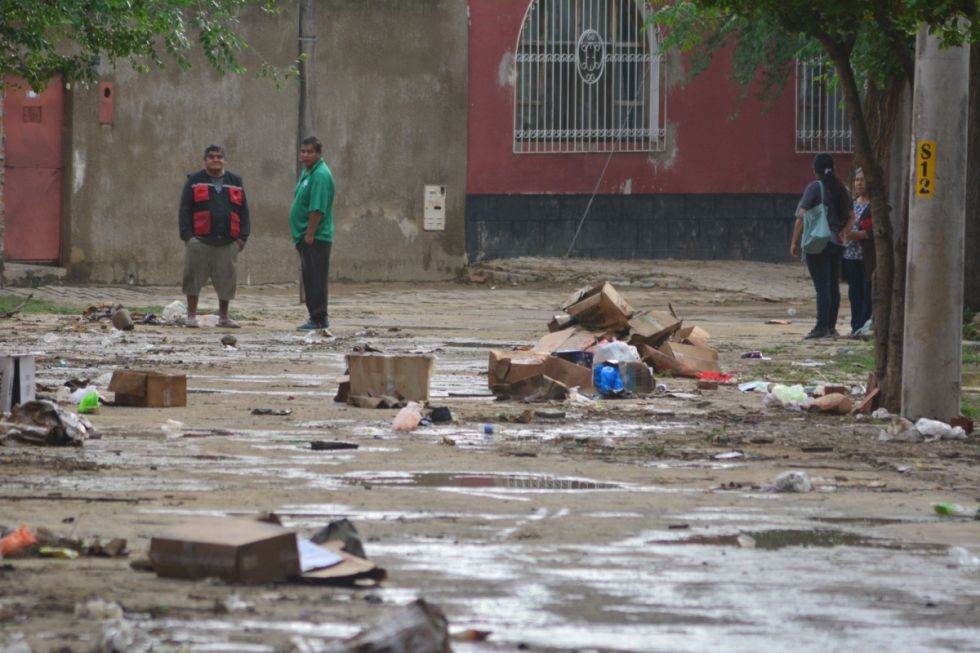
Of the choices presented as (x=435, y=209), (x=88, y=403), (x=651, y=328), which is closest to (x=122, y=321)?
(x=651, y=328)

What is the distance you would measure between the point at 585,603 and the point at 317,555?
2.88ft

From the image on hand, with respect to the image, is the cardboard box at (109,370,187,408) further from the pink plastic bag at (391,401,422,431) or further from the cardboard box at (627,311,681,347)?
the cardboard box at (627,311,681,347)

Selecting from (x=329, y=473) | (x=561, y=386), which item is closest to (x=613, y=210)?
(x=561, y=386)

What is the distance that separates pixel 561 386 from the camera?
11328mm

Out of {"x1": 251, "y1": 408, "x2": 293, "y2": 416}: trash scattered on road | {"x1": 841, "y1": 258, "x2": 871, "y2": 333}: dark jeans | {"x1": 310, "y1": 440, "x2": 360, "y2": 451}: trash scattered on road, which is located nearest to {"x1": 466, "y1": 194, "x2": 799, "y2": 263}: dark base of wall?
{"x1": 841, "y1": 258, "x2": 871, "y2": 333}: dark jeans

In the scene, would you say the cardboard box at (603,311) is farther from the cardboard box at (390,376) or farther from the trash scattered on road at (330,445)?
the trash scattered on road at (330,445)

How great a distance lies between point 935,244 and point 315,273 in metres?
8.51

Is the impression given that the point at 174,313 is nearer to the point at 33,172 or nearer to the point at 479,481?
the point at 33,172

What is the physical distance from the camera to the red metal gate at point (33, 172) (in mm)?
26062

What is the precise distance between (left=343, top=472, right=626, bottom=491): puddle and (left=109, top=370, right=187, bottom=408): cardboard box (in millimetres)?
3055

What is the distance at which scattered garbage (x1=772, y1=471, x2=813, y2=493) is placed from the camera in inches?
294

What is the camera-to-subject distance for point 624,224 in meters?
28.1

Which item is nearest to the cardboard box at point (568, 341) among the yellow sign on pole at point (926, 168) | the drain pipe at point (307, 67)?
the yellow sign on pole at point (926, 168)

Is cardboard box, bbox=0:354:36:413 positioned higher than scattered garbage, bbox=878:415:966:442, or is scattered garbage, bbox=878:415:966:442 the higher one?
cardboard box, bbox=0:354:36:413
